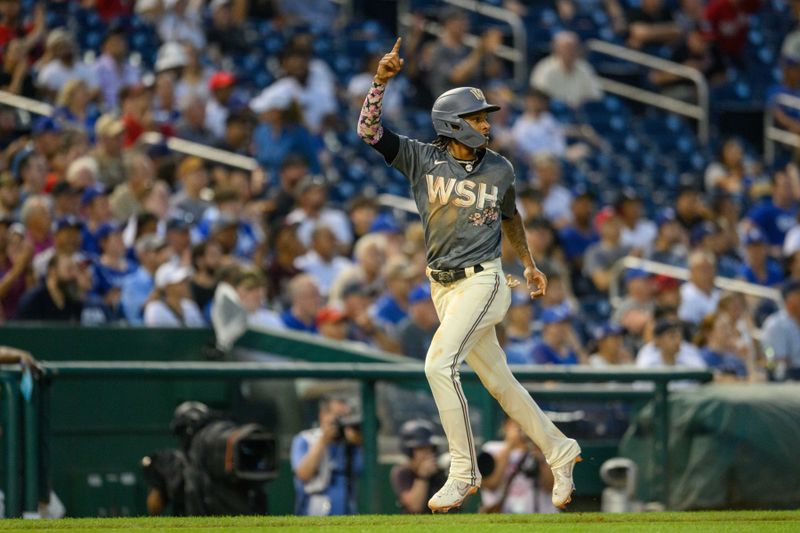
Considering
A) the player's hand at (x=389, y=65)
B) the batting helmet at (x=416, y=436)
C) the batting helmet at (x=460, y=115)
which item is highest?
the player's hand at (x=389, y=65)

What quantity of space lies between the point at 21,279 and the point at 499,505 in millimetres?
3747

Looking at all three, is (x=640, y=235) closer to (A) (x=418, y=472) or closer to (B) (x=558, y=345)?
(B) (x=558, y=345)

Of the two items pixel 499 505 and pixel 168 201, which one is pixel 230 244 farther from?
pixel 499 505

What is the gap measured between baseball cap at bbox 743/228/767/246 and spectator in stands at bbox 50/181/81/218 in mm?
6587

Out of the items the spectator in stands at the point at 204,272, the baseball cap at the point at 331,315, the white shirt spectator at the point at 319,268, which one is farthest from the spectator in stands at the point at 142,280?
the white shirt spectator at the point at 319,268

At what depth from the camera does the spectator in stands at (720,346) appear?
10.9 metres

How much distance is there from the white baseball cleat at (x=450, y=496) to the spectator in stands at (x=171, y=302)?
14.0 ft

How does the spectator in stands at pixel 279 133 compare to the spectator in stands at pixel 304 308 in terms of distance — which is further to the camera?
the spectator in stands at pixel 279 133

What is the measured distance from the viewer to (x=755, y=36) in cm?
1939

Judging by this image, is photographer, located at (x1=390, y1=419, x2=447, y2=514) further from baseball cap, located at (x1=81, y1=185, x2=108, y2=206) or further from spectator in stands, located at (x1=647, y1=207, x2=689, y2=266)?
spectator in stands, located at (x1=647, y1=207, x2=689, y2=266)

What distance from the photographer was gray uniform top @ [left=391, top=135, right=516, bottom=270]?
644 centimetres

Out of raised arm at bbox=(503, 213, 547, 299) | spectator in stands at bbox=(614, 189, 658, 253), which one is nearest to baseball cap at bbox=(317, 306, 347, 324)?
raised arm at bbox=(503, 213, 547, 299)

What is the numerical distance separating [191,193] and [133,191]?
1.82 ft

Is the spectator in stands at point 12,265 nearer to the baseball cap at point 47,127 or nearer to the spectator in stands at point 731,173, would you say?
the baseball cap at point 47,127
